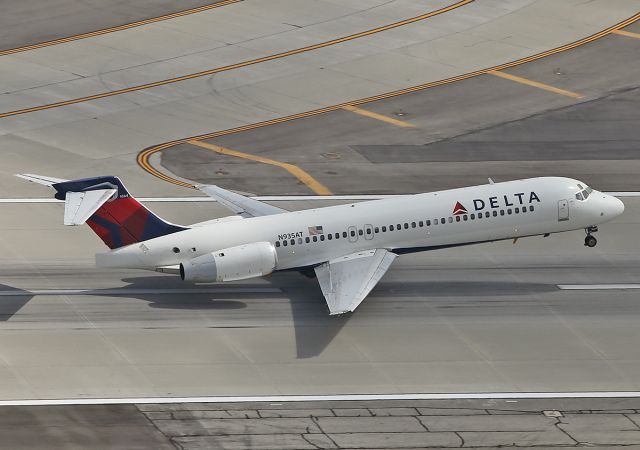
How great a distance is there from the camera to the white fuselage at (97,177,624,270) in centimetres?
5209

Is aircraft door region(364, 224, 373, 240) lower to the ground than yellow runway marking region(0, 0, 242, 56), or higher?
lower

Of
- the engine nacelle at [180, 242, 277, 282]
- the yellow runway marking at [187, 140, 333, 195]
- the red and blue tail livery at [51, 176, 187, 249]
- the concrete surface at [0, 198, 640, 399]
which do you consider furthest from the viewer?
the yellow runway marking at [187, 140, 333, 195]

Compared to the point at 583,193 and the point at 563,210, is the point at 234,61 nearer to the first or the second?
the point at 583,193

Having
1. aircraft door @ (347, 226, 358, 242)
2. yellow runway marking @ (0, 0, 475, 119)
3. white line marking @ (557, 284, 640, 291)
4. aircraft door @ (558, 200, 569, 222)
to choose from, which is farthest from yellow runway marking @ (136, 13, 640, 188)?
white line marking @ (557, 284, 640, 291)

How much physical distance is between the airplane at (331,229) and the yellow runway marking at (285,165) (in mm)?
8891

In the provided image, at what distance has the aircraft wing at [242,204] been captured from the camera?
2242 inches

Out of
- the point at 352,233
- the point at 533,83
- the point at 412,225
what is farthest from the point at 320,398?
the point at 533,83

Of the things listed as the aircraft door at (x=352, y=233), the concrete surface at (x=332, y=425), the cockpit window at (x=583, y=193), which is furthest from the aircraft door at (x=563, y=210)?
the concrete surface at (x=332, y=425)

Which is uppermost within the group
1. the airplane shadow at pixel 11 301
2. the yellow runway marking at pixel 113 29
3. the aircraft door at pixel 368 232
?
the yellow runway marking at pixel 113 29

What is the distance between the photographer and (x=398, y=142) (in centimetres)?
7106

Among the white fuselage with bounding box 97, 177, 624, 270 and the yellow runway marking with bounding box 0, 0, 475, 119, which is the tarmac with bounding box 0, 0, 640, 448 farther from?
the white fuselage with bounding box 97, 177, 624, 270

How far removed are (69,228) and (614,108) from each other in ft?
100

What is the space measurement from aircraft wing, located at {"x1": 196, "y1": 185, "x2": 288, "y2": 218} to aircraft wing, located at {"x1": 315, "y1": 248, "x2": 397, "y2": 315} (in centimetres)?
461

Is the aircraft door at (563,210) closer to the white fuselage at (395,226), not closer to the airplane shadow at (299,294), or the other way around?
the white fuselage at (395,226)
